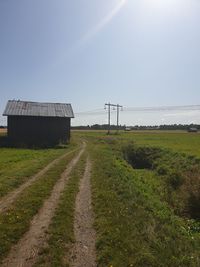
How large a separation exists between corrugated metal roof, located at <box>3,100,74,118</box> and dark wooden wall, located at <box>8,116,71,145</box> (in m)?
0.58

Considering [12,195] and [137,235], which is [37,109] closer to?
[12,195]

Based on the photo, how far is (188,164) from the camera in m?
26.1

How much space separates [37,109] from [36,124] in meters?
2.62

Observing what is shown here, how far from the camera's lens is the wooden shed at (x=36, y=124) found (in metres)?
44.2

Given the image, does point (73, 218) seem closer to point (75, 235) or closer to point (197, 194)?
point (75, 235)

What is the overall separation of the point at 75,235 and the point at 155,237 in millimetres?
2097

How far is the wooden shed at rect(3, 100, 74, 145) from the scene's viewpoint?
145ft

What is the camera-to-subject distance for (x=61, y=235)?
28.1ft

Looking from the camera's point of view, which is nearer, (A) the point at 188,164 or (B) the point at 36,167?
(B) the point at 36,167

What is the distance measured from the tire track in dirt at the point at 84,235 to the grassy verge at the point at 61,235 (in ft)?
0.50

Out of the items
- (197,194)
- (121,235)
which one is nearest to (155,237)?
(121,235)

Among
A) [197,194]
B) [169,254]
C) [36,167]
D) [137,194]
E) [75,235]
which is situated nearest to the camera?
[169,254]

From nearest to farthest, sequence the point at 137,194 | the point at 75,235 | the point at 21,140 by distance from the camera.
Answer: the point at 75,235 → the point at 137,194 → the point at 21,140

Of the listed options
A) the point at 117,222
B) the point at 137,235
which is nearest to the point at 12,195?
the point at 117,222
